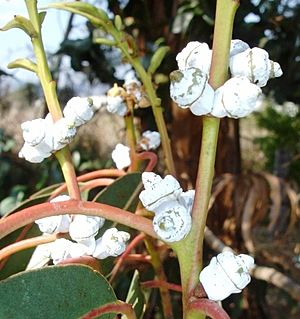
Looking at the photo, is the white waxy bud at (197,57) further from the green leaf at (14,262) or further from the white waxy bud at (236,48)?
the green leaf at (14,262)

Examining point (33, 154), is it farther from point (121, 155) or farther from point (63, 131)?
point (121, 155)

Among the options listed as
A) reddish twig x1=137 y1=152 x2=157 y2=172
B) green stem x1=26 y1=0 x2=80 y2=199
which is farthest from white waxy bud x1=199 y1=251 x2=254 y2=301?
reddish twig x1=137 y1=152 x2=157 y2=172

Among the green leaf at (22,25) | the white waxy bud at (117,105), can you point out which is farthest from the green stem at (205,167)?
the white waxy bud at (117,105)

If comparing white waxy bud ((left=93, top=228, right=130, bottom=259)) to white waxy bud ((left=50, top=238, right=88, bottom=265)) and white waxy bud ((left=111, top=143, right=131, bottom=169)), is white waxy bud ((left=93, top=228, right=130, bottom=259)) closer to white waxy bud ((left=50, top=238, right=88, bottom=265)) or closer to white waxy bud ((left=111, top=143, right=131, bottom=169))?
white waxy bud ((left=50, top=238, right=88, bottom=265))

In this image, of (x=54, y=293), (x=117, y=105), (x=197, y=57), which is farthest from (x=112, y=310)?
(x=117, y=105)

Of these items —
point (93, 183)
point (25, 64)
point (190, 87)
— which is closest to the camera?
point (190, 87)

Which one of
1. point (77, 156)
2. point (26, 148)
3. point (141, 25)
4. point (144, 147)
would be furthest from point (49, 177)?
point (26, 148)

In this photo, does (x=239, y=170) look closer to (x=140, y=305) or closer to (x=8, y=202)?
(x=8, y=202)
